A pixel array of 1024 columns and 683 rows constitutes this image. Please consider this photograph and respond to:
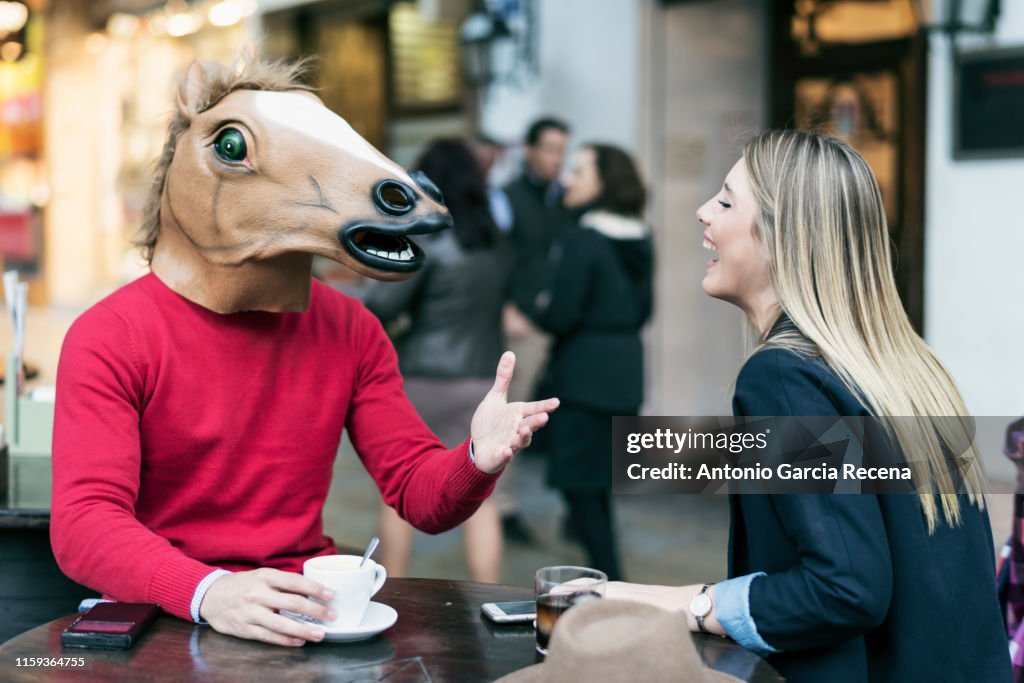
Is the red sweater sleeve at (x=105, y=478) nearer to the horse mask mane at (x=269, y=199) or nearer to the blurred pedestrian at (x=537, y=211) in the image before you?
the horse mask mane at (x=269, y=199)

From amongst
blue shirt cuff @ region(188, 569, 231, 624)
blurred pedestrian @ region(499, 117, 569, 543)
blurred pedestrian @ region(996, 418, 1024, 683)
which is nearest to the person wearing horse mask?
blue shirt cuff @ region(188, 569, 231, 624)

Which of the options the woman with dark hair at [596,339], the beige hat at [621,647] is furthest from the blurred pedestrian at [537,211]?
the beige hat at [621,647]

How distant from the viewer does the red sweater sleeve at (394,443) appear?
209 centimetres

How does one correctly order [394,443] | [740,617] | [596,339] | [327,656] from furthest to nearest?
[596,339] < [394,443] < [740,617] < [327,656]

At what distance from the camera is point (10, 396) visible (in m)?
2.70

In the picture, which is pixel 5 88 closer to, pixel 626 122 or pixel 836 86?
pixel 626 122

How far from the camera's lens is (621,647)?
127 centimetres

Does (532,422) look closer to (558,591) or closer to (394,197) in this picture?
(558,591)

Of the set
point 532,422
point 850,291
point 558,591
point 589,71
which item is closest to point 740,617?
point 558,591

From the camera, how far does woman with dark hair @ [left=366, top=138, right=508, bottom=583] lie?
14.7 ft

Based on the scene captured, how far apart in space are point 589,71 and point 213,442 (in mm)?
5533

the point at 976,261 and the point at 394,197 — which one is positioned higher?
the point at 394,197

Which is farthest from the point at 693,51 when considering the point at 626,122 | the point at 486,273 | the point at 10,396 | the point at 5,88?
the point at 5,88

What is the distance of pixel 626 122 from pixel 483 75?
121 cm
